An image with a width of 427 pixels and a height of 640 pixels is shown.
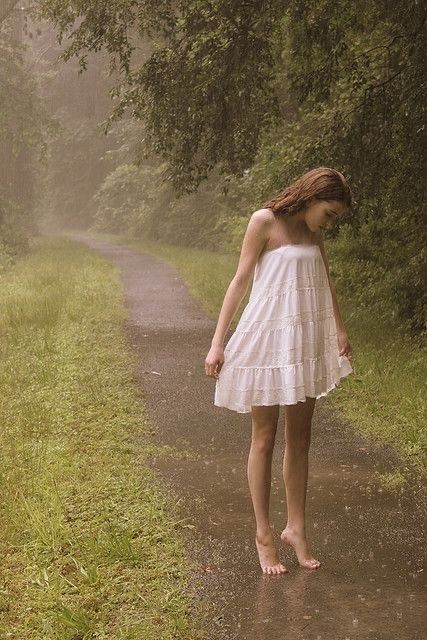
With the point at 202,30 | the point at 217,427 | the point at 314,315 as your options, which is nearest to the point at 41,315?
the point at 202,30

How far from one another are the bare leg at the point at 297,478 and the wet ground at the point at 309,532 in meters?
0.10

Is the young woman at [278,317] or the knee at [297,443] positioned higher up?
the young woman at [278,317]

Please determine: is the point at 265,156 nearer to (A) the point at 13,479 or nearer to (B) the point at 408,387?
(B) the point at 408,387

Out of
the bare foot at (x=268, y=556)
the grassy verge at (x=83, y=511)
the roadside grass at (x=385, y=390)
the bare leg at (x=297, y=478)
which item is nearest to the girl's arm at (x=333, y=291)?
the bare leg at (x=297, y=478)

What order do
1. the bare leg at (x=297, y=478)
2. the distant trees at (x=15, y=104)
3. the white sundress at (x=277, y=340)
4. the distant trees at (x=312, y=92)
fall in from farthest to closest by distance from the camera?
the distant trees at (x=15, y=104), the distant trees at (x=312, y=92), the bare leg at (x=297, y=478), the white sundress at (x=277, y=340)

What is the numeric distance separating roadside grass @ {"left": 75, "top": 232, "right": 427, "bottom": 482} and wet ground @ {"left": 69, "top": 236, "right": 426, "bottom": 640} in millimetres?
156

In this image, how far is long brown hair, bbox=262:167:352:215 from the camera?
14.6 ft

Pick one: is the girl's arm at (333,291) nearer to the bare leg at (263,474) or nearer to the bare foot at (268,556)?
the bare leg at (263,474)

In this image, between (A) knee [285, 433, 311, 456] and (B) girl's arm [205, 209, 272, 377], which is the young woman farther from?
(A) knee [285, 433, 311, 456]

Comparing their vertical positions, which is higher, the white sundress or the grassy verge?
the white sundress

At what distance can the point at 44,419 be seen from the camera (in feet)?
25.2

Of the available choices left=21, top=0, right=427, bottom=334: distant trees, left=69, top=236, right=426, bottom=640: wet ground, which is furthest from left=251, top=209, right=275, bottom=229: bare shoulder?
left=21, top=0, right=427, bottom=334: distant trees

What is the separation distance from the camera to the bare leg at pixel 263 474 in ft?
15.0

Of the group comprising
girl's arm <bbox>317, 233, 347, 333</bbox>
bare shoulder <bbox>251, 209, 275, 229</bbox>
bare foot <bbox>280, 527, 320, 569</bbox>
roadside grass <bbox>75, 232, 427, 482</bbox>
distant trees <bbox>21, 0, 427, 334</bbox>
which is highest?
distant trees <bbox>21, 0, 427, 334</bbox>
